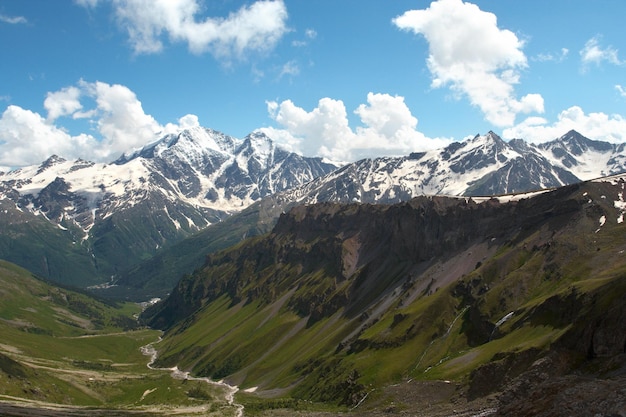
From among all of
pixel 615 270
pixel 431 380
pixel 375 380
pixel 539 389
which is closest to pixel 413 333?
pixel 375 380

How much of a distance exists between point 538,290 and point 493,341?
3594cm

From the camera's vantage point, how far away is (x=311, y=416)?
146 meters

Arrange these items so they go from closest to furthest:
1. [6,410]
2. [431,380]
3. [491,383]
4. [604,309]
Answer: [604,309] → [491,383] → [431,380] → [6,410]

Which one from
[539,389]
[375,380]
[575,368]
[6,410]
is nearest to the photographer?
[539,389]

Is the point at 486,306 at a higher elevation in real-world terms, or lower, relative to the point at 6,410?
lower

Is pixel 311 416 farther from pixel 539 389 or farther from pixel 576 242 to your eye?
pixel 576 242

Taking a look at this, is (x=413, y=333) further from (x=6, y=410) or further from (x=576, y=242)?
(x=6, y=410)

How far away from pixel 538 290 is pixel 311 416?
265ft

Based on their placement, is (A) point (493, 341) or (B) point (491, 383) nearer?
(B) point (491, 383)

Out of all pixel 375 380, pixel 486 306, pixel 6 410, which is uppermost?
pixel 6 410

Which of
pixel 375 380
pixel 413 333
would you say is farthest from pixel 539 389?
pixel 413 333

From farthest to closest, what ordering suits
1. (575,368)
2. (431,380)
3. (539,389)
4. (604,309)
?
(431,380) < (604,309) < (575,368) < (539,389)

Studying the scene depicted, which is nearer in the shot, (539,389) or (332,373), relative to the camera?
(539,389)

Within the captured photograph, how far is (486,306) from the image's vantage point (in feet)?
566
